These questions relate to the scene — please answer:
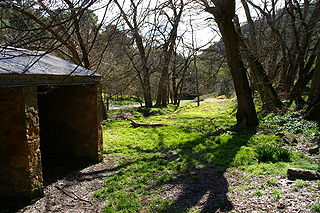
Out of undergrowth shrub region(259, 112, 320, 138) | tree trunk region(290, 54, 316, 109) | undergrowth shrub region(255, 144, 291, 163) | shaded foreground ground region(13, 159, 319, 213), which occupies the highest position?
tree trunk region(290, 54, 316, 109)

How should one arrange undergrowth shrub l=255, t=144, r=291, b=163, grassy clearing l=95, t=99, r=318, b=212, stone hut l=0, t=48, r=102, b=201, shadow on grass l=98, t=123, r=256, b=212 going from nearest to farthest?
shadow on grass l=98, t=123, r=256, b=212 → stone hut l=0, t=48, r=102, b=201 → grassy clearing l=95, t=99, r=318, b=212 → undergrowth shrub l=255, t=144, r=291, b=163

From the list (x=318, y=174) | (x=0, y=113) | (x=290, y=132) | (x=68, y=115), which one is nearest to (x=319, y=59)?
(x=290, y=132)

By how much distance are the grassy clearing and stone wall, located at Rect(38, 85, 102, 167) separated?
0.89 m

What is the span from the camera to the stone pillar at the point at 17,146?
179 inches

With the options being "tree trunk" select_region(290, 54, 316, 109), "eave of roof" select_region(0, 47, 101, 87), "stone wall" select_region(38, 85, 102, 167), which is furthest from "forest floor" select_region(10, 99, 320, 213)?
"tree trunk" select_region(290, 54, 316, 109)

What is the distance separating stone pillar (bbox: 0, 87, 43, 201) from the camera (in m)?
4.55

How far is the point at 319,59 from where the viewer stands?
9.31 m

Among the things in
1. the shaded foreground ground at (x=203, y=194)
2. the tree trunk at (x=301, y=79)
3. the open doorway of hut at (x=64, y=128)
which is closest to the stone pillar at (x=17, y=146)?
the shaded foreground ground at (x=203, y=194)

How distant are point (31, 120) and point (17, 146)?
511mm

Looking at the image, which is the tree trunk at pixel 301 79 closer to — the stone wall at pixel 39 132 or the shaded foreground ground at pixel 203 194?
the shaded foreground ground at pixel 203 194

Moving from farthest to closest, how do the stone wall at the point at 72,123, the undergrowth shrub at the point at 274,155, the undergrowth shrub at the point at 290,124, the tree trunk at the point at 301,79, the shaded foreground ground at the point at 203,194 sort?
the tree trunk at the point at 301,79
the undergrowth shrub at the point at 290,124
the stone wall at the point at 72,123
the undergrowth shrub at the point at 274,155
the shaded foreground ground at the point at 203,194

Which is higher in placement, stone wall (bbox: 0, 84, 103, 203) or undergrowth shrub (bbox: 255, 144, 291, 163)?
stone wall (bbox: 0, 84, 103, 203)

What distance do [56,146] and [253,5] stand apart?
374 inches

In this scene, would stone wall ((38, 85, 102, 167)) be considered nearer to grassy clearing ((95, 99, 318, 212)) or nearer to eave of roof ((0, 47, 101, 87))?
grassy clearing ((95, 99, 318, 212))
